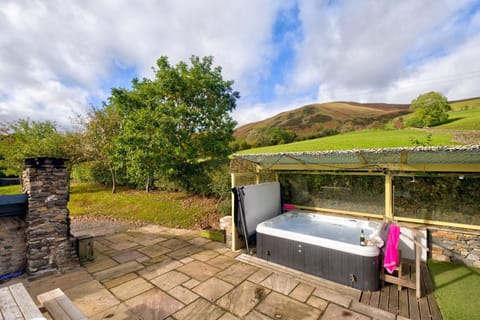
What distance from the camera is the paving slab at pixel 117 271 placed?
409 cm

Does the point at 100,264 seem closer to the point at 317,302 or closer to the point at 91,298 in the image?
the point at 91,298

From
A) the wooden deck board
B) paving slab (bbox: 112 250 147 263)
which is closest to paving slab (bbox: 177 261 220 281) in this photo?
paving slab (bbox: 112 250 147 263)

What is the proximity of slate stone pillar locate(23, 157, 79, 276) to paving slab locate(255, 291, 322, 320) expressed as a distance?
164 inches

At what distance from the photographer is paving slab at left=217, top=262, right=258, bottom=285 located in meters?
3.97

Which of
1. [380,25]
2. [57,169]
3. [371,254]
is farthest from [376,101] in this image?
[57,169]

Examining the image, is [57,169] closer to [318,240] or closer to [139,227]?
[139,227]

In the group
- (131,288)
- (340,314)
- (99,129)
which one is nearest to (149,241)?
(131,288)

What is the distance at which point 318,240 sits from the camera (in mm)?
4066

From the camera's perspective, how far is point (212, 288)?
12.1 ft

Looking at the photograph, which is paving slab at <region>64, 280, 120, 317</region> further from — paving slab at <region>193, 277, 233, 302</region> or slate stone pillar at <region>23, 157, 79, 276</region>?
paving slab at <region>193, 277, 233, 302</region>

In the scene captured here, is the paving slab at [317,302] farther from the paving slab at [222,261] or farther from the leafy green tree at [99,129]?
the leafy green tree at [99,129]

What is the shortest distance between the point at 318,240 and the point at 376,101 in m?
32.7

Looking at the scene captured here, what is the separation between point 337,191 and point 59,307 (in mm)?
6153

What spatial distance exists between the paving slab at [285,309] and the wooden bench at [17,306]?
2637 mm
